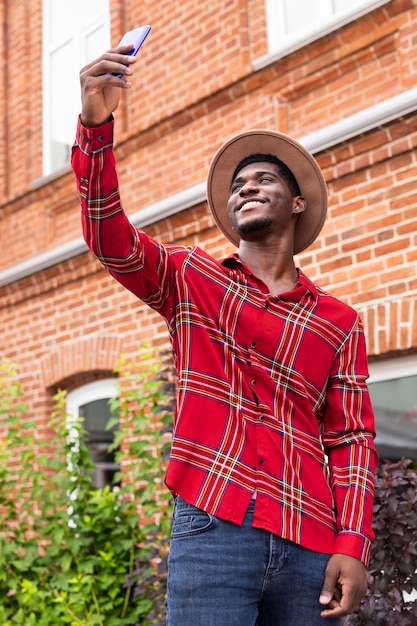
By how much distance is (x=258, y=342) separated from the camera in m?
2.46

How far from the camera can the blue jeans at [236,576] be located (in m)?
2.15

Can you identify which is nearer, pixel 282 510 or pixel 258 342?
pixel 282 510

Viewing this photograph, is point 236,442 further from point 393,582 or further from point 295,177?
point 393,582

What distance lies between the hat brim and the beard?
0.26 meters

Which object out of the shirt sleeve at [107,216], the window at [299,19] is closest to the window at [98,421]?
the window at [299,19]

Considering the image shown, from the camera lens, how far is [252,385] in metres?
2.41

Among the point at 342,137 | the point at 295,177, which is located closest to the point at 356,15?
the point at 342,137

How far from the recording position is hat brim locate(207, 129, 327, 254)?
285 centimetres

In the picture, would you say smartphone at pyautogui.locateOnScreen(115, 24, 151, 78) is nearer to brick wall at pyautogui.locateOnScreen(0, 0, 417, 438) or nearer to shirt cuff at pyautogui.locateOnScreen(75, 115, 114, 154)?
shirt cuff at pyautogui.locateOnScreen(75, 115, 114, 154)

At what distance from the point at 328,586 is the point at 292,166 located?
4.18ft

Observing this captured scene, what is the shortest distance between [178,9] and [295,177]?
5163 millimetres

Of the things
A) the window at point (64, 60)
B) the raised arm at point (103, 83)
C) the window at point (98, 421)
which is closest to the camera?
the raised arm at point (103, 83)

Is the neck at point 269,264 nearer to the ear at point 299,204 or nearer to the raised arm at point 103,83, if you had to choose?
the ear at point 299,204

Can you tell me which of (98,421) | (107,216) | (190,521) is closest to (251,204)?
(107,216)
